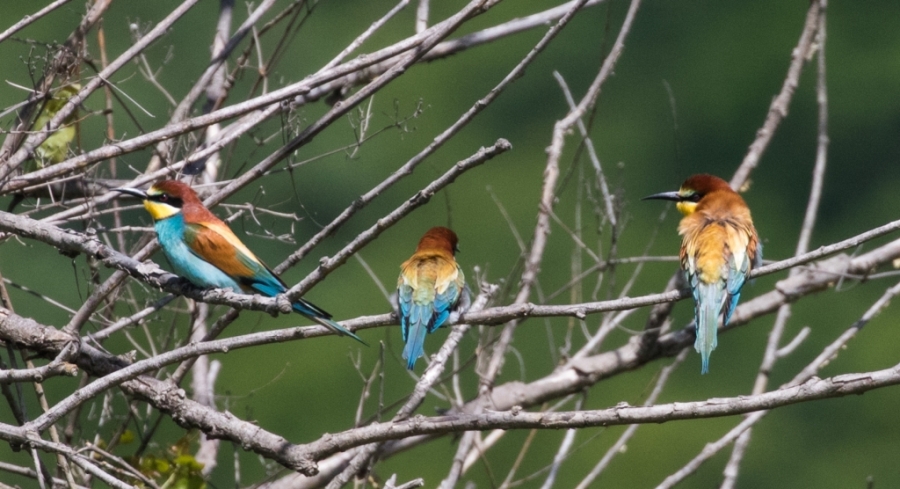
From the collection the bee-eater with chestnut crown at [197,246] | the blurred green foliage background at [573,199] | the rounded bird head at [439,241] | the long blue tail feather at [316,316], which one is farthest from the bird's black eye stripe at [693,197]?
Result: the blurred green foliage background at [573,199]

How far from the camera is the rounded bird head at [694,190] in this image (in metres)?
3.73

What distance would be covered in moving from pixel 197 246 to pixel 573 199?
32.9 ft

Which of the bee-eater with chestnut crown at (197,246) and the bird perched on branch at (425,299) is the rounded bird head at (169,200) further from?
the bird perched on branch at (425,299)

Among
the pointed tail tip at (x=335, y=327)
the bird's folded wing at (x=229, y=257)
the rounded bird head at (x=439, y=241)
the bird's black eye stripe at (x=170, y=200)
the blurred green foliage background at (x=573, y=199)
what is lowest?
the pointed tail tip at (x=335, y=327)

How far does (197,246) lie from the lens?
3.02 meters

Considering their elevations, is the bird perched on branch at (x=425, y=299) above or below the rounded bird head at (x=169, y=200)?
above

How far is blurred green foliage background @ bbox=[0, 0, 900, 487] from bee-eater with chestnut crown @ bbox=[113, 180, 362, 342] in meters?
6.63

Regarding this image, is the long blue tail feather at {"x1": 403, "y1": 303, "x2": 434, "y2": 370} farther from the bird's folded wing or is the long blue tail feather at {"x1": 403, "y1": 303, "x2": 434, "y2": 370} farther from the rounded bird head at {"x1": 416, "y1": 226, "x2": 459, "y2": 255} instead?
the bird's folded wing

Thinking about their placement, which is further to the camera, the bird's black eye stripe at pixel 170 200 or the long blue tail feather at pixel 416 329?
the long blue tail feather at pixel 416 329

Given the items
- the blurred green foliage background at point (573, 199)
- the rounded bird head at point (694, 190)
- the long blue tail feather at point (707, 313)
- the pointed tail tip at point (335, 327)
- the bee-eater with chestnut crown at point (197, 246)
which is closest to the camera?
the pointed tail tip at point (335, 327)

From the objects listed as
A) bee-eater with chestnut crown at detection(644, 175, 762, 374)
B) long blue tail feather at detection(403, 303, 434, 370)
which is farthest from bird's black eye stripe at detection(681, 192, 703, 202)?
long blue tail feather at detection(403, 303, 434, 370)

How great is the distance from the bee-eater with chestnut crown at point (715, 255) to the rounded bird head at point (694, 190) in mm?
16

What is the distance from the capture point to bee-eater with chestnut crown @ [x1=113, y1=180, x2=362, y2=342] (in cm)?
300

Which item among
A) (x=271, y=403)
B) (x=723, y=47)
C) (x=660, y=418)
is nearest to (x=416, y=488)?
(x=660, y=418)
